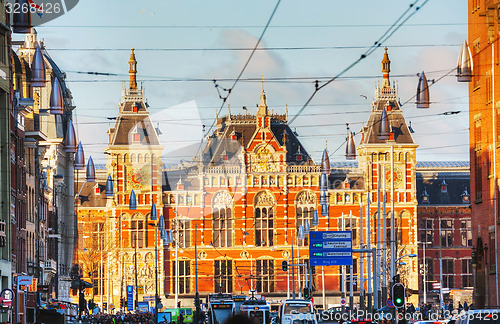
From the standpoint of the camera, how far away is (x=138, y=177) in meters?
98.9

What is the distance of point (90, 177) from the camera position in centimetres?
5153

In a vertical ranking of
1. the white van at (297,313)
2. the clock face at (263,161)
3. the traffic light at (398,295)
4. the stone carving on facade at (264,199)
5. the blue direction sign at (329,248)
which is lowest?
the white van at (297,313)

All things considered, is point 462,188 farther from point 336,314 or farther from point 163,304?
point 336,314


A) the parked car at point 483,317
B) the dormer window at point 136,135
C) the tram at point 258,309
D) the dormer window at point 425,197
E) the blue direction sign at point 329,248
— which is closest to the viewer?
the parked car at point 483,317

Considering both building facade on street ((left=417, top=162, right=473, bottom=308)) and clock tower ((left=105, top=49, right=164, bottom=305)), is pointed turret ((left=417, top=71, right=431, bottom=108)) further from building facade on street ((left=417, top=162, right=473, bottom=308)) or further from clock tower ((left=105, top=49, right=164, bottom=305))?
building facade on street ((left=417, top=162, right=473, bottom=308))

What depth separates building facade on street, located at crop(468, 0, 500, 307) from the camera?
43562 mm

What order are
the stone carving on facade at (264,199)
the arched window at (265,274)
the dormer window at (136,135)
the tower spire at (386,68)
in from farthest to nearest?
the tower spire at (386,68), the stone carving on facade at (264,199), the arched window at (265,274), the dormer window at (136,135)

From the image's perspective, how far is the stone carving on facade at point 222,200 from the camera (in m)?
99.6

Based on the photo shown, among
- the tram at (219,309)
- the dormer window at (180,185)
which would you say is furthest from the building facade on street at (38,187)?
the dormer window at (180,185)

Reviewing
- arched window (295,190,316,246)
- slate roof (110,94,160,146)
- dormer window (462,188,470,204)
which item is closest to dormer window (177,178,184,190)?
slate roof (110,94,160,146)

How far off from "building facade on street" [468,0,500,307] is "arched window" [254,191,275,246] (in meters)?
53.3

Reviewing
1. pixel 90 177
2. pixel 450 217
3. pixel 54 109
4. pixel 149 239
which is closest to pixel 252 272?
pixel 149 239

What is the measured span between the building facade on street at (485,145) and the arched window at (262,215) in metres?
53.3

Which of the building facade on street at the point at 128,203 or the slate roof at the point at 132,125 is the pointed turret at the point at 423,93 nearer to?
the building facade on street at the point at 128,203
